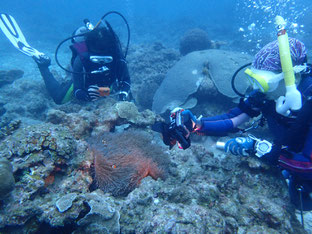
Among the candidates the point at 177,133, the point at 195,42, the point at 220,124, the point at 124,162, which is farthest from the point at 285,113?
the point at 195,42

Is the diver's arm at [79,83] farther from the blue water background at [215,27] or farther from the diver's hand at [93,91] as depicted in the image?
the blue water background at [215,27]

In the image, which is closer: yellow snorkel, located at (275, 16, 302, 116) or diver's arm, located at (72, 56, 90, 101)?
yellow snorkel, located at (275, 16, 302, 116)

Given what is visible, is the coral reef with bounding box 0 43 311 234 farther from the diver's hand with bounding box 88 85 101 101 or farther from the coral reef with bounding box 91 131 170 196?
the diver's hand with bounding box 88 85 101 101

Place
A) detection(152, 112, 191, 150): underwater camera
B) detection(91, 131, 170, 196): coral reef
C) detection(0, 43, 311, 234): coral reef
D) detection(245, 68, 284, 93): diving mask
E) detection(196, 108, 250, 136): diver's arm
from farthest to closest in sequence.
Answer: detection(196, 108, 250, 136): diver's arm < detection(91, 131, 170, 196): coral reef < detection(152, 112, 191, 150): underwater camera < detection(245, 68, 284, 93): diving mask < detection(0, 43, 311, 234): coral reef

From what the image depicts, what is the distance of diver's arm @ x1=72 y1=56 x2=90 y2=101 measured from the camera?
4.95 metres

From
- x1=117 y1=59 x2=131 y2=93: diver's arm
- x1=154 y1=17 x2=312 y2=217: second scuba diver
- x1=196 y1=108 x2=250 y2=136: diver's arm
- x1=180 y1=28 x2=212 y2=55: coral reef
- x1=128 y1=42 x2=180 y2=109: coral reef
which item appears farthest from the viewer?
x1=180 y1=28 x2=212 y2=55: coral reef

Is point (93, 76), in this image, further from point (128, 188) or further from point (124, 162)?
point (128, 188)

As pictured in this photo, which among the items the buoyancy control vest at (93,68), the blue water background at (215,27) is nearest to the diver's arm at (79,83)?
the buoyancy control vest at (93,68)

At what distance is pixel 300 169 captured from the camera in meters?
1.98

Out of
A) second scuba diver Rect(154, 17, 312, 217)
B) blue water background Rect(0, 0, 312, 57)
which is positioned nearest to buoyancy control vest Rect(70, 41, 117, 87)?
second scuba diver Rect(154, 17, 312, 217)

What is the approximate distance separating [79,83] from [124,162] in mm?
3472

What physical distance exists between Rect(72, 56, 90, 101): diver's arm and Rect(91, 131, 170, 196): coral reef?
2404 mm

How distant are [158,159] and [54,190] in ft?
5.05

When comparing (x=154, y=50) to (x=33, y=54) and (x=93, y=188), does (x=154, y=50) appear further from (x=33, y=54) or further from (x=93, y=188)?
A: (x=93, y=188)
